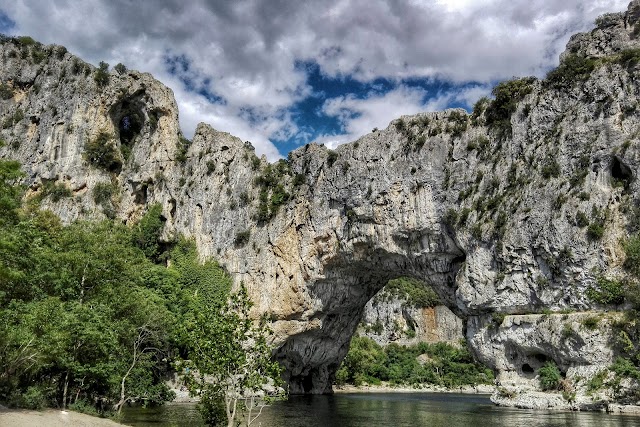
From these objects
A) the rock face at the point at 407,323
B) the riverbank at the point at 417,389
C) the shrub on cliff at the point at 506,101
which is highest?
the shrub on cliff at the point at 506,101

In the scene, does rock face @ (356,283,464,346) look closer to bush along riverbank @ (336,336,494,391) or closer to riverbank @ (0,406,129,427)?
bush along riverbank @ (336,336,494,391)

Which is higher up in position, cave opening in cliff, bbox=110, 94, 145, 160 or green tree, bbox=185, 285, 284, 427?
cave opening in cliff, bbox=110, 94, 145, 160

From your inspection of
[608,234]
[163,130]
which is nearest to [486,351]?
[608,234]

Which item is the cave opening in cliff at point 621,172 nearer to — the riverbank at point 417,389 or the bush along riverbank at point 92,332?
the bush along riverbank at point 92,332

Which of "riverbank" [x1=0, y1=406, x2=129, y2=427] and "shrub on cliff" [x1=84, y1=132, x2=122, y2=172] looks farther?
"shrub on cliff" [x1=84, y1=132, x2=122, y2=172]

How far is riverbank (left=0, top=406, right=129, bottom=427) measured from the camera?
667 inches

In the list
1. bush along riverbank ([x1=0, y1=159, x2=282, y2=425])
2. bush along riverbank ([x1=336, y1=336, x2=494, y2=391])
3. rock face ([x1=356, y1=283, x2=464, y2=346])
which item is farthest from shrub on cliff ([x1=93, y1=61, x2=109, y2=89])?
rock face ([x1=356, y1=283, x2=464, y2=346])

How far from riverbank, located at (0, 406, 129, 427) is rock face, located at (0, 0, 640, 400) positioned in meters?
24.9

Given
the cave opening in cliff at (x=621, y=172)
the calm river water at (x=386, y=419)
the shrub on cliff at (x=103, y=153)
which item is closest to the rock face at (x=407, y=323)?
the shrub on cliff at (x=103, y=153)

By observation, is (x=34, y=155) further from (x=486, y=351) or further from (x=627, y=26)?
(x=627, y=26)

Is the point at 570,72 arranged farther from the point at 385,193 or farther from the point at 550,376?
the point at 550,376

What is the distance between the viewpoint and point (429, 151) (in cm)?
4122

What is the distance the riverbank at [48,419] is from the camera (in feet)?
55.6

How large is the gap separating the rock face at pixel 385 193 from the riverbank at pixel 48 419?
979 inches
